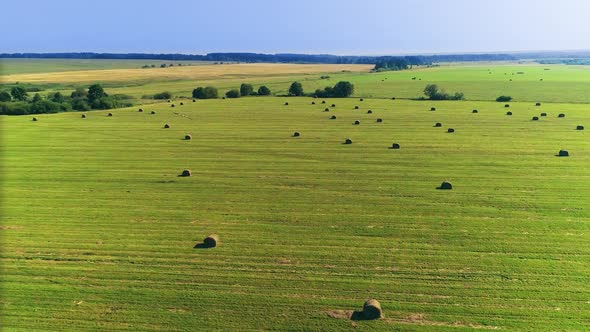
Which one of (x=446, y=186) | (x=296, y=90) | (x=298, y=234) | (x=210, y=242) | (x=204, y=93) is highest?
(x=296, y=90)

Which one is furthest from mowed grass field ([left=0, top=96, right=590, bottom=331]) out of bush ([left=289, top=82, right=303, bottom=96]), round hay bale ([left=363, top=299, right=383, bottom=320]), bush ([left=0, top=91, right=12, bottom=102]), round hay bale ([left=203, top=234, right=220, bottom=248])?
bush ([left=0, top=91, right=12, bottom=102])

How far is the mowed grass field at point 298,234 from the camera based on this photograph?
17.8m

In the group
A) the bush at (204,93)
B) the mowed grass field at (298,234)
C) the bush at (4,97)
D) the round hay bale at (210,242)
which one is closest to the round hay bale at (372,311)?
the mowed grass field at (298,234)

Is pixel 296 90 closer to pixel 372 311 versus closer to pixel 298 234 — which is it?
pixel 298 234

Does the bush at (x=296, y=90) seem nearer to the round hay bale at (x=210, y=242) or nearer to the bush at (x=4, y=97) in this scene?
the bush at (x=4, y=97)

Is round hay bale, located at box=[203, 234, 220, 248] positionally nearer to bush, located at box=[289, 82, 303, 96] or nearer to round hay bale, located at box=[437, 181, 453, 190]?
round hay bale, located at box=[437, 181, 453, 190]

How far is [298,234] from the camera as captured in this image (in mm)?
25234

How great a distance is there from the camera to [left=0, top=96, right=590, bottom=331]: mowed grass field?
58.4 ft

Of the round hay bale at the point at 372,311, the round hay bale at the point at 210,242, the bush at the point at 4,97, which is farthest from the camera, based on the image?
the bush at the point at 4,97

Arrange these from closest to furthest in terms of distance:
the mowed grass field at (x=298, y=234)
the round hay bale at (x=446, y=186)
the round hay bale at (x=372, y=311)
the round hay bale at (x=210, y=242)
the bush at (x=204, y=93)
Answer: the round hay bale at (x=372, y=311), the mowed grass field at (x=298, y=234), the round hay bale at (x=210, y=242), the round hay bale at (x=446, y=186), the bush at (x=204, y=93)

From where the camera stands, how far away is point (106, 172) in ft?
129

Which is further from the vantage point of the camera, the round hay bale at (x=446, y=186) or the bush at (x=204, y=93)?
the bush at (x=204, y=93)

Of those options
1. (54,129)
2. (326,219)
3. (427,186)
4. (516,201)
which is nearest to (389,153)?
(427,186)

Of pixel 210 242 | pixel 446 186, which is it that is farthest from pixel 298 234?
pixel 446 186
